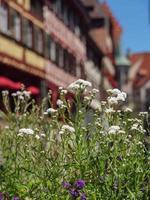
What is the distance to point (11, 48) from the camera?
79.3 ft

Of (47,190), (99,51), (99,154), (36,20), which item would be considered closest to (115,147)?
(99,154)

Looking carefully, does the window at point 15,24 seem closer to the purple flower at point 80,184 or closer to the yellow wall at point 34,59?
the yellow wall at point 34,59

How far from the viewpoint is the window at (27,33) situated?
2670 centimetres

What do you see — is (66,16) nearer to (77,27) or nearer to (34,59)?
(77,27)

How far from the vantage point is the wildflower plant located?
502 centimetres

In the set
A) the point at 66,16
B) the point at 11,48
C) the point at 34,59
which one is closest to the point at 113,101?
the point at 11,48

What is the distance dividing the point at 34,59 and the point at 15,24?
2313mm

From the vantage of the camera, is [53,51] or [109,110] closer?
[109,110]

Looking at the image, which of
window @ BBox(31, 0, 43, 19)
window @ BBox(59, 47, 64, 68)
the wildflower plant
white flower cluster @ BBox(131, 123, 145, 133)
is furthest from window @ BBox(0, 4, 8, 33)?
white flower cluster @ BBox(131, 123, 145, 133)

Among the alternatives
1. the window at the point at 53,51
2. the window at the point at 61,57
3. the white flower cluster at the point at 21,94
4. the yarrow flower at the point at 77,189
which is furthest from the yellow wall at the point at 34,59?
the yarrow flower at the point at 77,189

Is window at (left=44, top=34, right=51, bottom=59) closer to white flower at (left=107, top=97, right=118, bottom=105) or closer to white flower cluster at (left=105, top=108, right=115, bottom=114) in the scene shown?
white flower cluster at (left=105, top=108, right=115, bottom=114)

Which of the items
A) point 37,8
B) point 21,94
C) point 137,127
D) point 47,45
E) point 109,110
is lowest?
point 137,127

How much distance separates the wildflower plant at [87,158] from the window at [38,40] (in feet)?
75.5

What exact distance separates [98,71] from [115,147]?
4866cm
